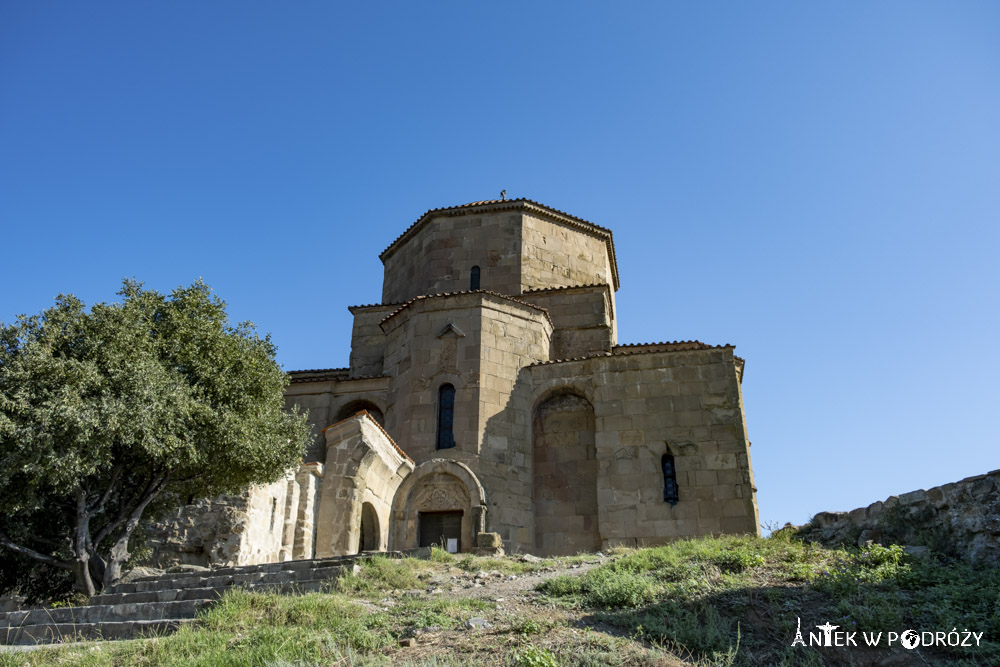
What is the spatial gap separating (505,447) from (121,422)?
28.8ft

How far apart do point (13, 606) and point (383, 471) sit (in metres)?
6.33

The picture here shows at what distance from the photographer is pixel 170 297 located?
13156mm

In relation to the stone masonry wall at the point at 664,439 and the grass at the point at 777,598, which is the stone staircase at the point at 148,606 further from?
the stone masonry wall at the point at 664,439

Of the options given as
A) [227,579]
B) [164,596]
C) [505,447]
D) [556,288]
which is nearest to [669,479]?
[505,447]

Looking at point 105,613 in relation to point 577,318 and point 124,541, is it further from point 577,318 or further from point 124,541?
point 577,318

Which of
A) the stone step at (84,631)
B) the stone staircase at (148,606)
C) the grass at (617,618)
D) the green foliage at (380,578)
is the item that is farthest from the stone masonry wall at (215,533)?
the grass at (617,618)

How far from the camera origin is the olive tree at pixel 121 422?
1019cm

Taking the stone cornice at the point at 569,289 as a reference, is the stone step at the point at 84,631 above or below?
below

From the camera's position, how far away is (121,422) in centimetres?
1048

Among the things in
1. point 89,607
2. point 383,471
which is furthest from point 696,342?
point 89,607

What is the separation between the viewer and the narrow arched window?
684 inches

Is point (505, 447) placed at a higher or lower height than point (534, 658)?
higher

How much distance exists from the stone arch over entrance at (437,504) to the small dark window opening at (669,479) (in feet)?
13.0

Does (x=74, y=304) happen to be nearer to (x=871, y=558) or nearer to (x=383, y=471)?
(x=383, y=471)
